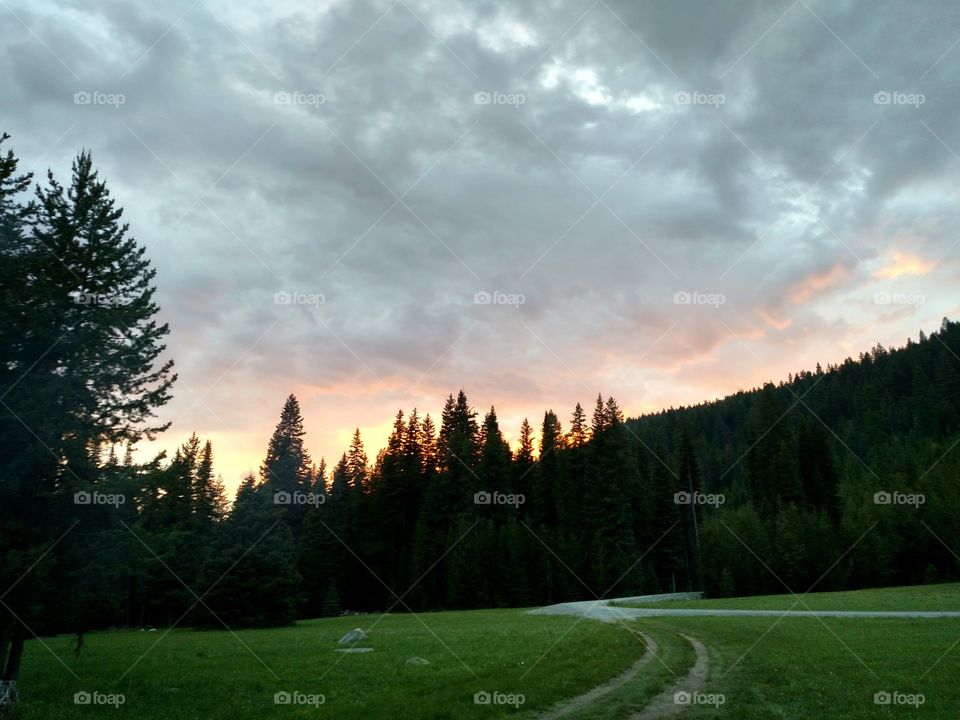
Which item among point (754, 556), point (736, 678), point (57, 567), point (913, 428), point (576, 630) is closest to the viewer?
point (736, 678)

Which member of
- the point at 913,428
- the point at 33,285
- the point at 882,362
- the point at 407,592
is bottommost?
the point at 407,592

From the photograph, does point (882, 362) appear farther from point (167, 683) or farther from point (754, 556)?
point (167, 683)

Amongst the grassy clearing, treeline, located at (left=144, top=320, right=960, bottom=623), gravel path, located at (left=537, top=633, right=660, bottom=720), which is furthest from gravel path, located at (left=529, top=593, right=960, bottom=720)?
treeline, located at (left=144, top=320, right=960, bottom=623)

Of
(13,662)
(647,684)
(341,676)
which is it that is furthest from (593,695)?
(13,662)

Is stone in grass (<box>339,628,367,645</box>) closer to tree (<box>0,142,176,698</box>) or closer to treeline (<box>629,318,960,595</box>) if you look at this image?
tree (<box>0,142,176,698</box>)

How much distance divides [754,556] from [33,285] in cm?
7198

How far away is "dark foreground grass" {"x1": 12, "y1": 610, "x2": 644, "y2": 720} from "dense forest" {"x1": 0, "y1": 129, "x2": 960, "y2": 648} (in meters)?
3.69

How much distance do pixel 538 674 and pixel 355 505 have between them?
69.9 m

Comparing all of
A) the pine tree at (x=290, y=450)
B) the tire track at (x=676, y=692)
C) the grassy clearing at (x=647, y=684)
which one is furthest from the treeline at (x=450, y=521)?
the tire track at (x=676, y=692)

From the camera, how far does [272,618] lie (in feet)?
168

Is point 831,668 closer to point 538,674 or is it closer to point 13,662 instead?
point 538,674

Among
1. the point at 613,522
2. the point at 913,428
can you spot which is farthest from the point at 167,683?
the point at 913,428

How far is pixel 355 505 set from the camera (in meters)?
85.0

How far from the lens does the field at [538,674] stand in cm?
1441
